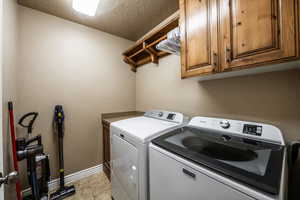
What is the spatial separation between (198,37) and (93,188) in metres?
2.42

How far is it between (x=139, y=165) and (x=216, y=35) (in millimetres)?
1277

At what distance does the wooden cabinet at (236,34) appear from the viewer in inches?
26.5

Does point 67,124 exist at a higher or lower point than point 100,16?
lower

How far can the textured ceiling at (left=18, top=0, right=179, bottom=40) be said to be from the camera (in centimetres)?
153

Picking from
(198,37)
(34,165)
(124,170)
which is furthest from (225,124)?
(34,165)

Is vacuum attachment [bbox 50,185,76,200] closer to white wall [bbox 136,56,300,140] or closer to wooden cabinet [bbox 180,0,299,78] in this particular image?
white wall [bbox 136,56,300,140]

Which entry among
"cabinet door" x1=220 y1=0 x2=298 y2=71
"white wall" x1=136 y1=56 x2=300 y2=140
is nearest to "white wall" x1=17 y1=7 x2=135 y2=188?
"white wall" x1=136 y1=56 x2=300 y2=140

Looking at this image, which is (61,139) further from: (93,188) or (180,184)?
(180,184)

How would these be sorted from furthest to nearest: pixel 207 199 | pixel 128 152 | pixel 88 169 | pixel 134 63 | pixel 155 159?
pixel 134 63, pixel 88 169, pixel 128 152, pixel 155 159, pixel 207 199

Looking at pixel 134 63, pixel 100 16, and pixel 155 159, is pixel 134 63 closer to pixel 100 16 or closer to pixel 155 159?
pixel 100 16

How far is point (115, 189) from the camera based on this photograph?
148 cm

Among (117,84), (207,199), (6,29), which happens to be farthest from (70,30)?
(207,199)

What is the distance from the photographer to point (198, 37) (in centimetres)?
106

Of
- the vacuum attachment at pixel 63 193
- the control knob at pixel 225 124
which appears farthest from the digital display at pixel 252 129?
the vacuum attachment at pixel 63 193
